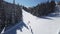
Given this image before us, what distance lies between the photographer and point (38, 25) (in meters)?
2.76

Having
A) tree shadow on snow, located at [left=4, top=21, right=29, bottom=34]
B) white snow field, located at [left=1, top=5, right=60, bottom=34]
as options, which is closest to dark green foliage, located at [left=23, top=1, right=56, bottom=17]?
white snow field, located at [left=1, top=5, right=60, bottom=34]

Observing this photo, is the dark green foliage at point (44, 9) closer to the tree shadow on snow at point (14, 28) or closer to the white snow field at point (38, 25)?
the white snow field at point (38, 25)

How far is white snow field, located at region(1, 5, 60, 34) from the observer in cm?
252

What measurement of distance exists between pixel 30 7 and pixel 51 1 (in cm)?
43

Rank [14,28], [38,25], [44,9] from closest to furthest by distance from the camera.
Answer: [44,9] < [38,25] < [14,28]

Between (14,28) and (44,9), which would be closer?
(44,9)

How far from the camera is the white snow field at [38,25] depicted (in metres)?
2.52

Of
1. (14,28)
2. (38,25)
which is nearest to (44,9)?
(38,25)

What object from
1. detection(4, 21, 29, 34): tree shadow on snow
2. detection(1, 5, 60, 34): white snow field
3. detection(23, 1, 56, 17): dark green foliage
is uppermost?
detection(23, 1, 56, 17): dark green foliage

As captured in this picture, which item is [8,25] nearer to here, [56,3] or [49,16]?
[49,16]

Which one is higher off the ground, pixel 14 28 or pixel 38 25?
pixel 38 25

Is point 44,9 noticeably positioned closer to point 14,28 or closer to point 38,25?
point 38,25

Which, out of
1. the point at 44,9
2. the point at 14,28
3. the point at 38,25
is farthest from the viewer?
the point at 14,28

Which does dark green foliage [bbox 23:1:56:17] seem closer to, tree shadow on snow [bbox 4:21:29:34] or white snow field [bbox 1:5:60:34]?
white snow field [bbox 1:5:60:34]
